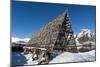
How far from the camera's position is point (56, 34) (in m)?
3.67

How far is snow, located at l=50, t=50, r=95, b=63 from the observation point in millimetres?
3670

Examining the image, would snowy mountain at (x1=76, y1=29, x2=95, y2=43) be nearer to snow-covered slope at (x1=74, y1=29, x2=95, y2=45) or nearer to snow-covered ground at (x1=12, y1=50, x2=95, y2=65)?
A: snow-covered slope at (x1=74, y1=29, x2=95, y2=45)

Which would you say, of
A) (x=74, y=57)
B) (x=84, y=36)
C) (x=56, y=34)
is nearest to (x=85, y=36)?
(x=84, y=36)

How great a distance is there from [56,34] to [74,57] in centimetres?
48

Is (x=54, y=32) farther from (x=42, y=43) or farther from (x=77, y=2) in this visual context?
(x=77, y=2)

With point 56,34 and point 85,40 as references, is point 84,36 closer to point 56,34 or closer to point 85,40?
point 85,40

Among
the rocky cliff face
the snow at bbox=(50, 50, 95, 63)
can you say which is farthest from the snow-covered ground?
the rocky cliff face

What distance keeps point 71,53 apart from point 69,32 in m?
0.33

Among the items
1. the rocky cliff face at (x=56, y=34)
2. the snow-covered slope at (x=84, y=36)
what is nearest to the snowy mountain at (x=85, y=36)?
the snow-covered slope at (x=84, y=36)

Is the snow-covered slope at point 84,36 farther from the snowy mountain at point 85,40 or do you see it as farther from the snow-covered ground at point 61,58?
the snow-covered ground at point 61,58

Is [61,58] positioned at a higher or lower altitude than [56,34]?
lower

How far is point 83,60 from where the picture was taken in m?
3.84

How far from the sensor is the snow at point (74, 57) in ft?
12.0
